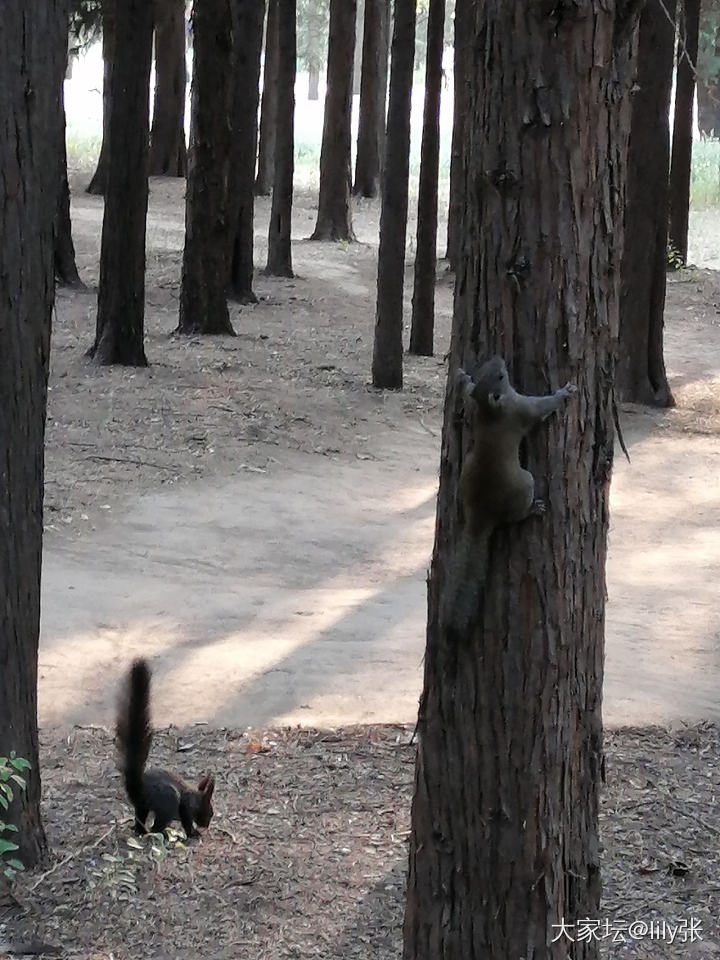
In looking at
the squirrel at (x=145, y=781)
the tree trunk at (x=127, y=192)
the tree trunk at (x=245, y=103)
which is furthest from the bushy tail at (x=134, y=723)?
the tree trunk at (x=245, y=103)

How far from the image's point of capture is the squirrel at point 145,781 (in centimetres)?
503

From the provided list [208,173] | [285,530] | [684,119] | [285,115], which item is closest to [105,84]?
[285,115]

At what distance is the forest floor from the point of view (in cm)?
493

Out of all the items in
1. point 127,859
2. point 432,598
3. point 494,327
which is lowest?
point 127,859

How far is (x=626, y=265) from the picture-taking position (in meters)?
13.7

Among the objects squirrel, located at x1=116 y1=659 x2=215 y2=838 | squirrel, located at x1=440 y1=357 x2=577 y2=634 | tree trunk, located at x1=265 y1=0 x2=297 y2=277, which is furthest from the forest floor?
tree trunk, located at x1=265 y1=0 x2=297 y2=277

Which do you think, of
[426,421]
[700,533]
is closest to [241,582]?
[700,533]

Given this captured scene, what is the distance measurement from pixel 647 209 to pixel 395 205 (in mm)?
2854

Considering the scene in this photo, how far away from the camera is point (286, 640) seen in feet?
24.6

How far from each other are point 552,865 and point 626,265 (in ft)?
36.1

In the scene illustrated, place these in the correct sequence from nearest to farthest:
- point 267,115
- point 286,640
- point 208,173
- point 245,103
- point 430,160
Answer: point 286,640
point 430,160
point 208,173
point 245,103
point 267,115

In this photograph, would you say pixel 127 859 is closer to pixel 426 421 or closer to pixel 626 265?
pixel 426 421

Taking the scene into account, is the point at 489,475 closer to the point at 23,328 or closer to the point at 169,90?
the point at 23,328

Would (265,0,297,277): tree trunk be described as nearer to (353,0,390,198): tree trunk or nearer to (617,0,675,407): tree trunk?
(617,0,675,407): tree trunk
